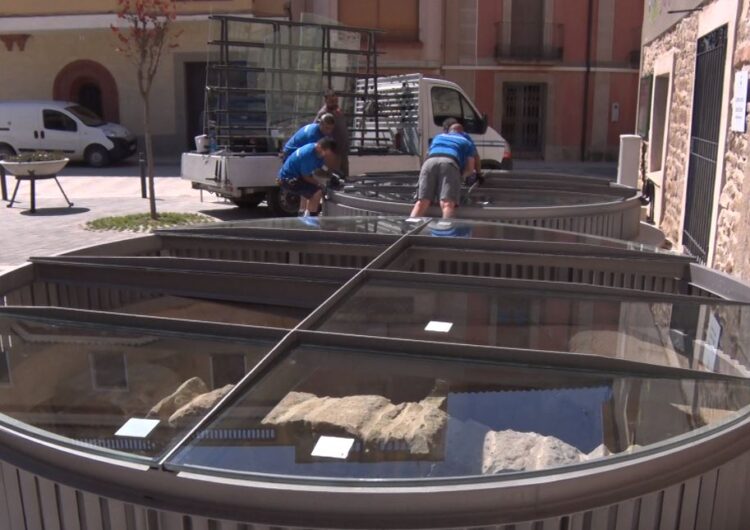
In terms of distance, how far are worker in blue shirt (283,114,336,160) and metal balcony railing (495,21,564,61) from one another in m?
18.3

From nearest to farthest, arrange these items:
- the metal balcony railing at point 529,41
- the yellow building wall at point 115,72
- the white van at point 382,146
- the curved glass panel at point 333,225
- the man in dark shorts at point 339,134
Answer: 1. the curved glass panel at point 333,225
2. the man in dark shorts at point 339,134
3. the white van at point 382,146
4. the yellow building wall at point 115,72
5. the metal balcony railing at point 529,41

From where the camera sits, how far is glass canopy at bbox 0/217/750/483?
204cm

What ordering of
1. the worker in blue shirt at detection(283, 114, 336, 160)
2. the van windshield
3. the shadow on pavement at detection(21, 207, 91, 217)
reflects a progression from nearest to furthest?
the worker in blue shirt at detection(283, 114, 336, 160) → the shadow on pavement at detection(21, 207, 91, 217) → the van windshield

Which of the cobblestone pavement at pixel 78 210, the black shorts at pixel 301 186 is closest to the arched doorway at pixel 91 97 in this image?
the cobblestone pavement at pixel 78 210

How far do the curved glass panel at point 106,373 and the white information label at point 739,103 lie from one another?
5.26 metres

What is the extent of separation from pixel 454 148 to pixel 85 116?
61.1 feet

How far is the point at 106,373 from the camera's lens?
263 centimetres

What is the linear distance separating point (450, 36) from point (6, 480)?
25.9 m

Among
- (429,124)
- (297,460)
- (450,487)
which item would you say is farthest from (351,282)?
(429,124)

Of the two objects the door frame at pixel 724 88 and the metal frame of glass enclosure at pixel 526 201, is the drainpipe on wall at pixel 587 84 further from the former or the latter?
the metal frame of glass enclosure at pixel 526 201

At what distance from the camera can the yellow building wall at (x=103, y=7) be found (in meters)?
21.8

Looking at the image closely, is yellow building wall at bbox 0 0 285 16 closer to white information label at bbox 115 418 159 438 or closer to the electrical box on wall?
the electrical box on wall

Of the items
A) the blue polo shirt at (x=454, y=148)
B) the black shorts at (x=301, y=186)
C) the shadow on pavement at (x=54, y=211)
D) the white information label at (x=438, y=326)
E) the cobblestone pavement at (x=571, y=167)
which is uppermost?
the blue polo shirt at (x=454, y=148)

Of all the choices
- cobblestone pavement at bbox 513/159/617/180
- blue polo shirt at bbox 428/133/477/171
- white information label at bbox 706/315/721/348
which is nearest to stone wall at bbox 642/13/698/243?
blue polo shirt at bbox 428/133/477/171
